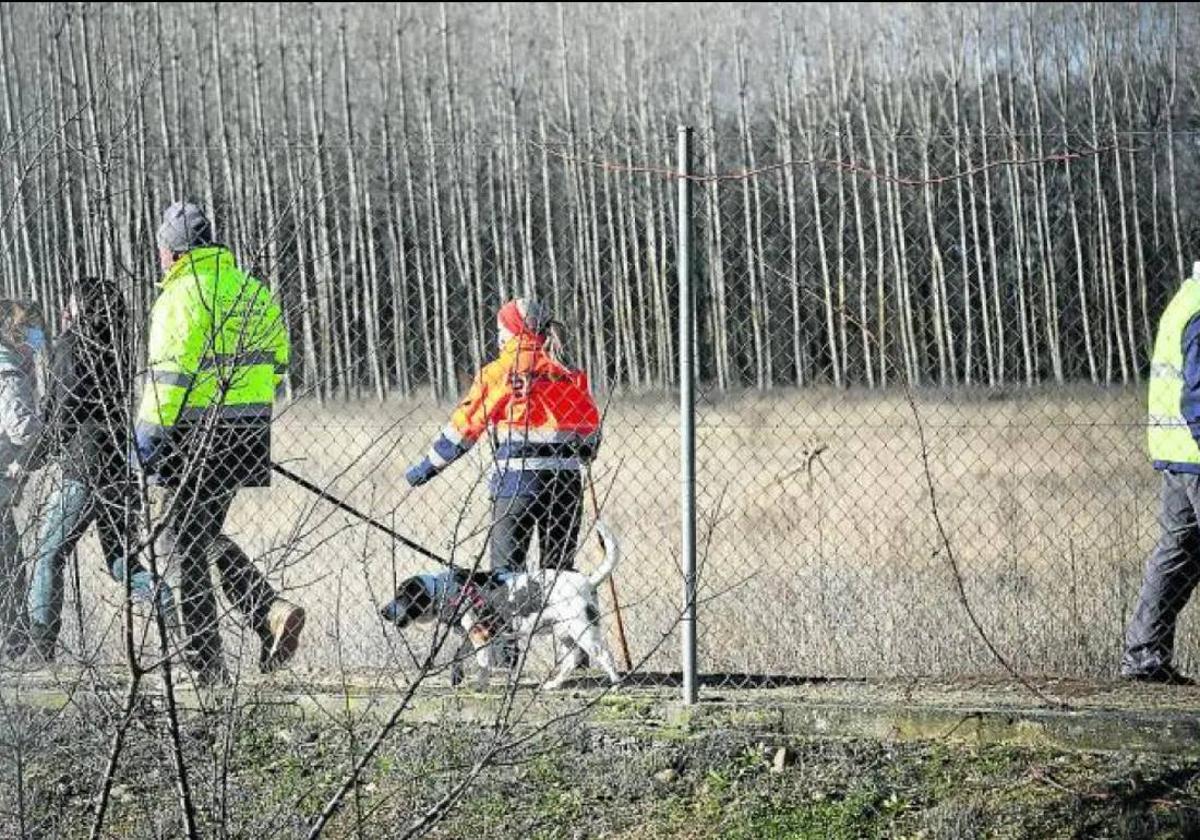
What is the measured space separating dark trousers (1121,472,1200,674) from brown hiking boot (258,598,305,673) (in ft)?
10.1

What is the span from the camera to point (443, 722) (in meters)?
6.00

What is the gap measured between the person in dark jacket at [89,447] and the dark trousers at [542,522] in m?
1.41

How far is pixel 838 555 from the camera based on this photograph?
8.23 meters

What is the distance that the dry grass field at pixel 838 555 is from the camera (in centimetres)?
654

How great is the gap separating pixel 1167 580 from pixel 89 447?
389cm

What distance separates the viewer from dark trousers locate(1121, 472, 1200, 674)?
246 inches

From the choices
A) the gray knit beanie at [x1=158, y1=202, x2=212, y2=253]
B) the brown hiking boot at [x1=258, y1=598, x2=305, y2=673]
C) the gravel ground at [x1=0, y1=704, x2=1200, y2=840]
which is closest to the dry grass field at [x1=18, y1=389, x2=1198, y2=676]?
the brown hiking boot at [x1=258, y1=598, x2=305, y2=673]

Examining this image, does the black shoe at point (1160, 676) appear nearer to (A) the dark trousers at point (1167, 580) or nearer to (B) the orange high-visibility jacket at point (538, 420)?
(A) the dark trousers at point (1167, 580)

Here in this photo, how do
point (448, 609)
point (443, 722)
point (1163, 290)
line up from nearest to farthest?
1. point (448, 609)
2. point (443, 722)
3. point (1163, 290)

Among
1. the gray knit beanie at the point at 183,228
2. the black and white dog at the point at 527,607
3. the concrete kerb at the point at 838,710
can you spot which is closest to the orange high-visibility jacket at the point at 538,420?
the black and white dog at the point at 527,607

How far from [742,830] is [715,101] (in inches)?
729

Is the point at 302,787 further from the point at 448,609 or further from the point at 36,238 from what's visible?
the point at 36,238

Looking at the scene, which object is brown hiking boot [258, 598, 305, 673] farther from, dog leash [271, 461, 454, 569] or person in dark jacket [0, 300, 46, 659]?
person in dark jacket [0, 300, 46, 659]

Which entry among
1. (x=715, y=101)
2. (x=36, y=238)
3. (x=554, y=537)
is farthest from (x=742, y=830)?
(x=715, y=101)
